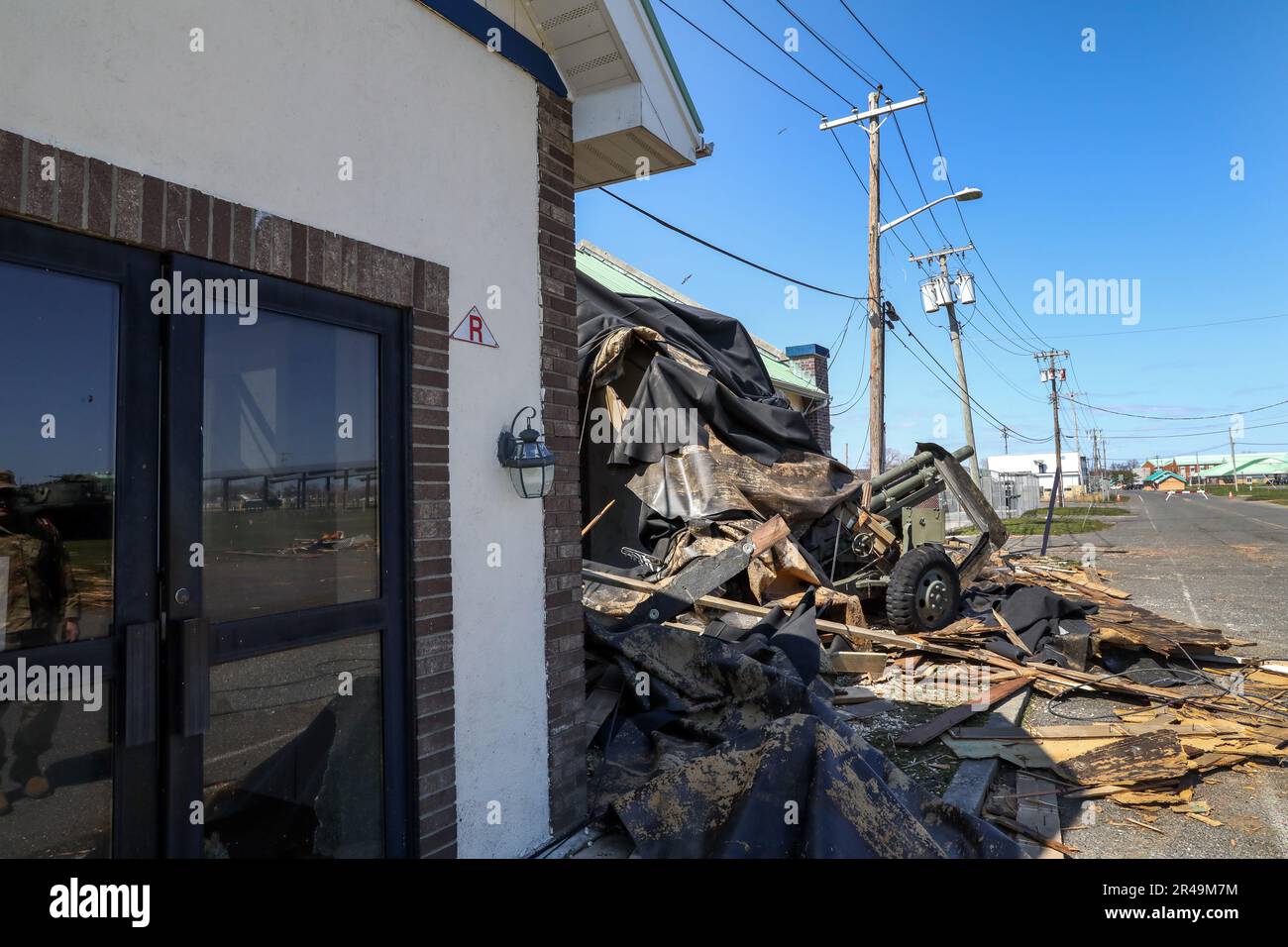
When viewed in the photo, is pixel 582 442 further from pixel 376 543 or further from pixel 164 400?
pixel 164 400

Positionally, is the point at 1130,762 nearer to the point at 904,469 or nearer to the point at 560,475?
the point at 560,475

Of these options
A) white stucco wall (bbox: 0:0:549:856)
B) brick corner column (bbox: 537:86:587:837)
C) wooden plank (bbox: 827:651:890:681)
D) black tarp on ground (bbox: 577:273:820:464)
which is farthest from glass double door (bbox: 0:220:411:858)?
black tarp on ground (bbox: 577:273:820:464)

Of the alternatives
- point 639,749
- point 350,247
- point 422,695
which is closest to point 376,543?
point 422,695

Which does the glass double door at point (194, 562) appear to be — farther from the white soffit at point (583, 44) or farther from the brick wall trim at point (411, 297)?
the white soffit at point (583, 44)

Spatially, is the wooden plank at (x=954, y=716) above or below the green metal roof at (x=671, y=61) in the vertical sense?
below

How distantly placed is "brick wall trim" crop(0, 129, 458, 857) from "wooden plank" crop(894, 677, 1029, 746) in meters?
3.75

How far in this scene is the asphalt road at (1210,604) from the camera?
410cm

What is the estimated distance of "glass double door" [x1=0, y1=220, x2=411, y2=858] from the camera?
2059 mm

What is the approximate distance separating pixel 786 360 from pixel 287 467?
17.0 meters

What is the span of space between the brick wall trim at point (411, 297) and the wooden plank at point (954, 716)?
3.75 metres

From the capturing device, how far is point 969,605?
938cm

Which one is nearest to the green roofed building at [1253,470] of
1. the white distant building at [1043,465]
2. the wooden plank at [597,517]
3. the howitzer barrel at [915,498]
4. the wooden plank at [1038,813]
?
the white distant building at [1043,465]

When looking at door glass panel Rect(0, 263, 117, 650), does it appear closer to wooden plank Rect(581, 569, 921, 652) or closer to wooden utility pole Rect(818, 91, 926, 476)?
wooden plank Rect(581, 569, 921, 652)
